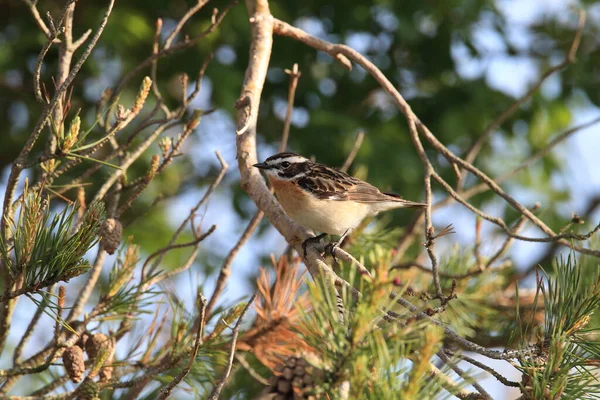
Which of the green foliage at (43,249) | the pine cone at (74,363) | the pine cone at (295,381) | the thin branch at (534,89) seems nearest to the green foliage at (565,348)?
the pine cone at (295,381)

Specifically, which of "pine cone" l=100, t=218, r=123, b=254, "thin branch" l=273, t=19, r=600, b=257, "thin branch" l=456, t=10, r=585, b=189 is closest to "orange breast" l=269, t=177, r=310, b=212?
"thin branch" l=456, t=10, r=585, b=189

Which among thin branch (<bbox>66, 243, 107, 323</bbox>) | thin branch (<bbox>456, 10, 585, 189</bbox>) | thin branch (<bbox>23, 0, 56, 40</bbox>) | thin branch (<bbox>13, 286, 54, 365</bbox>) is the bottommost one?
thin branch (<bbox>13, 286, 54, 365</bbox>)

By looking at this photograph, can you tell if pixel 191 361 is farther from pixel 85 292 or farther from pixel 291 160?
pixel 291 160

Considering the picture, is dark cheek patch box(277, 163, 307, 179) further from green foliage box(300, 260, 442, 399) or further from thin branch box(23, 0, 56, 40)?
green foliage box(300, 260, 442, 399)

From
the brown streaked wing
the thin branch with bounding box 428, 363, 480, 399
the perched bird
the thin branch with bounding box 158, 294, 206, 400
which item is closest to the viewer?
the thin branch with bounding box 428, 363, 480, 399

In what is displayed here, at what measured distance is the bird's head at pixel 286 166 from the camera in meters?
4.81

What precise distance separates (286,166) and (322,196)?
1.10 feet

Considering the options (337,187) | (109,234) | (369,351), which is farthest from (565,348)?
(337,187)

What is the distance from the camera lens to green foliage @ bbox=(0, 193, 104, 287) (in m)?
2.37

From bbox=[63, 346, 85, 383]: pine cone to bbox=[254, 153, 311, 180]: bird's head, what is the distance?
214cm

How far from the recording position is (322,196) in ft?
16.0

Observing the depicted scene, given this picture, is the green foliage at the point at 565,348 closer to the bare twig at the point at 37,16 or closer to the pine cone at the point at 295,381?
the pine cone at the point at 295,381

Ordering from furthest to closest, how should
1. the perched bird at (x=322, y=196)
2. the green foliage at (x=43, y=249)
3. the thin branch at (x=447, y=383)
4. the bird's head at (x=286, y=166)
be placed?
the bird's head at (x=286, y=166) < the perched bird at (x=322, y=196) < the green foliage at (x=43, y=249) < the thin branch at (x=447, y=383)

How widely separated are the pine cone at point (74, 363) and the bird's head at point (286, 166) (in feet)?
7.02
